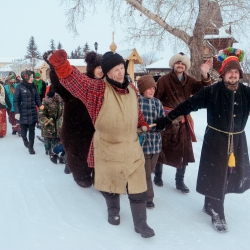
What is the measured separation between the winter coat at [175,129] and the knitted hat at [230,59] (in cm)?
86

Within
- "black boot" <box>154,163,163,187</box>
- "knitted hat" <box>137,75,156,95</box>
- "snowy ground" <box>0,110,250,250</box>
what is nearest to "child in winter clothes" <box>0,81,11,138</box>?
"snowy ground" <box>0,110,250,250</box>

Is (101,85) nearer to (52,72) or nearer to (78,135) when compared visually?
(52,72)

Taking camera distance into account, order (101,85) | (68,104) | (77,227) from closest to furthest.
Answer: (101,85) → (77,227) → (68,104)

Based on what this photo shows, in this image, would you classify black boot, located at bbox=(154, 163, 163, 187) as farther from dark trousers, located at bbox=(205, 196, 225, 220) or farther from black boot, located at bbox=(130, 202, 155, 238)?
black boot, located at bbox=(130, 202, 155, 238)

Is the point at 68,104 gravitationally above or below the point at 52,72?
below

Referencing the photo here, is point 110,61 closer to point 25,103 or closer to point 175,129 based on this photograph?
point 175,129

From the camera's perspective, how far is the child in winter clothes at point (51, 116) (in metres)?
5.13

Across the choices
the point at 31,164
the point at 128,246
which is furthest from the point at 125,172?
the point at 31,164

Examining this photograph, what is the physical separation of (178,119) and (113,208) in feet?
4.68

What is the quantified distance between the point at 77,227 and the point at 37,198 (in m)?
0.90

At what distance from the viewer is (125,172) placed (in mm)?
2691

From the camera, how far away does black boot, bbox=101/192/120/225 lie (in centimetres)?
300

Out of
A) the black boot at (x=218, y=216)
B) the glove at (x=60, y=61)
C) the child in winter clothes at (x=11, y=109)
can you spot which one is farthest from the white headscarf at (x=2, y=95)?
the black boot at (x=218, y=216)

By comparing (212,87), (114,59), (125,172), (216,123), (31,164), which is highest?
(114,59)
